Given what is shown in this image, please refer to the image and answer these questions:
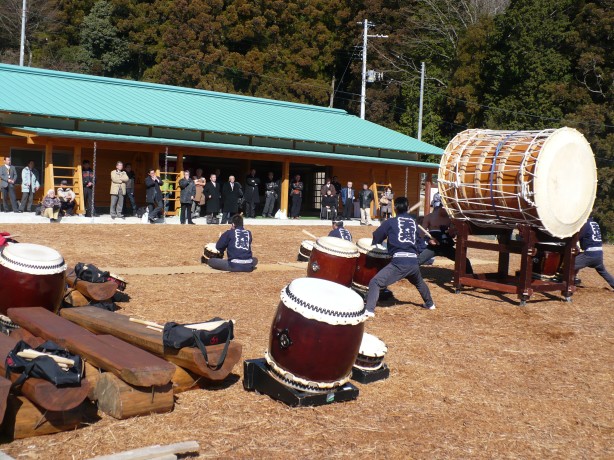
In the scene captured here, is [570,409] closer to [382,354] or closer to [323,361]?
[382,354]

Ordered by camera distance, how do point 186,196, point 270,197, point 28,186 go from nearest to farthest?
point 28,186, point 186,196, point 270,197

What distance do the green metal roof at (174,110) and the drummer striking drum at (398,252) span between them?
13592mm

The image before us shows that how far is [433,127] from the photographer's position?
45.4 meters

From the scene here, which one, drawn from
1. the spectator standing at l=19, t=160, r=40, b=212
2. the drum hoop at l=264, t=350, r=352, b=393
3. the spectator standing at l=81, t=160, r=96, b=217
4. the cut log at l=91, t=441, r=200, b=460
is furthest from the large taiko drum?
the spectator standing at l=19, t=160, r=40, b=212

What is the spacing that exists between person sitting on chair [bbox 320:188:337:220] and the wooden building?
1362mm

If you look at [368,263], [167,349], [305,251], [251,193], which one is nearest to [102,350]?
[167,349]

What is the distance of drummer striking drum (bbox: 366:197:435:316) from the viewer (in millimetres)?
8641

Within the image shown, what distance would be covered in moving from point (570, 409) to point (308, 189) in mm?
24278

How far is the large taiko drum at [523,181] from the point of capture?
9875 mm

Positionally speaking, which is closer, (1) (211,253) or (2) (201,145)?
(1) (211,253)

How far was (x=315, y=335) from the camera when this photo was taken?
5242 millimetres

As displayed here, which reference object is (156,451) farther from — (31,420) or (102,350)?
(102,350)

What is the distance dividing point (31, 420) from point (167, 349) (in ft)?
3.74

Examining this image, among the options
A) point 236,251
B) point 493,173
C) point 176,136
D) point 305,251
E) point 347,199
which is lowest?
point 305,251
